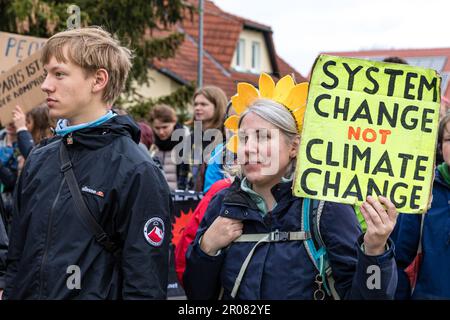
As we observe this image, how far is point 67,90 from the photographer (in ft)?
12.0

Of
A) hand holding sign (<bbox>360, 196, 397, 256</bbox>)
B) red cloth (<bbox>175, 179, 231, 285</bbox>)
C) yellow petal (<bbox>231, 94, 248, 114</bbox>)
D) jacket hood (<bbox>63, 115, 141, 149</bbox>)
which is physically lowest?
red cloth (<bbox>175, 179, 231, 285</bbox>)

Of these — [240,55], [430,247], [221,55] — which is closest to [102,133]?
[430,247]

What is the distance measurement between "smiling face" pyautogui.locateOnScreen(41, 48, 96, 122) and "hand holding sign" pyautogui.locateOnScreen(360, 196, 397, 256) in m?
1.23

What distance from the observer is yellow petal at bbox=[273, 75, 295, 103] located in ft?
12.9

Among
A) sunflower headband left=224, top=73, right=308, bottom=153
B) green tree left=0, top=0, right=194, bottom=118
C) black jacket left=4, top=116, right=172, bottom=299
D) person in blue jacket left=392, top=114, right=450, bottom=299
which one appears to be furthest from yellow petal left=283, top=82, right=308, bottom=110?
green tree left=0, top=0, right=194, bottom=118

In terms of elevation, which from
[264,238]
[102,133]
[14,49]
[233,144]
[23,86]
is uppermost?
[102,133]

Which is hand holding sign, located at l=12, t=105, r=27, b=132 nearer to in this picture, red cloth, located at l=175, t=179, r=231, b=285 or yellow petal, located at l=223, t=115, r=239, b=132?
red cloth, located at l=175, t=179, r=231, b=285

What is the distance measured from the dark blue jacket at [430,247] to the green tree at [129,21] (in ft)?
27.8

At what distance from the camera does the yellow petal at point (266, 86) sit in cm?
401

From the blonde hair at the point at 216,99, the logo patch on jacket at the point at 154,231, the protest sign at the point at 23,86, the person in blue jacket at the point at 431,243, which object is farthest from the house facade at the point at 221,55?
the logo patch on jacket at the point at 154,231

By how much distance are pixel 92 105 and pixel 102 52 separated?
0.23m

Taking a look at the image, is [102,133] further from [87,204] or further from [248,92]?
[248,92]

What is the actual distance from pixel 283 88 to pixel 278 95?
4 cm

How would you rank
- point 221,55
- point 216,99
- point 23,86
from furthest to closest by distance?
point 221,55
point 216,99
point 23,86
